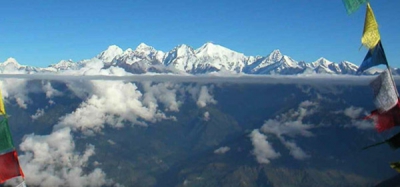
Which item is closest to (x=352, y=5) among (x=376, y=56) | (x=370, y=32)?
(x=370, y=32)

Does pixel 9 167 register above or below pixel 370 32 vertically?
below

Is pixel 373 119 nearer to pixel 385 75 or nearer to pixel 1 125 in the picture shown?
pixel 385 75

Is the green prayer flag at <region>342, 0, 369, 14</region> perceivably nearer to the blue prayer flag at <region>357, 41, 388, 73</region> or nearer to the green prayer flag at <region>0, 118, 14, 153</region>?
the blue prayer flag at <region>357, 41, 388, 73</region>

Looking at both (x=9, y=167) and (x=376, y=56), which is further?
(x=9, y=167)

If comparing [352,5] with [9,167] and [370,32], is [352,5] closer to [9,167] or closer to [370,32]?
[370,32]

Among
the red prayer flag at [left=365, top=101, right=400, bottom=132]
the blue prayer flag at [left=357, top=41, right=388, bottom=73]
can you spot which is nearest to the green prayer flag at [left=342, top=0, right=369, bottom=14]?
the blue prayer flag at [left=357, top=41, right=388, bottom=73]

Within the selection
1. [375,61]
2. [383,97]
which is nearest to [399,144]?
[383,97]

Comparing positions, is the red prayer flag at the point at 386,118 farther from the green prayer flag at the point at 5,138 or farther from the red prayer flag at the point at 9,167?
the red prayer flag at the point at 9,167
